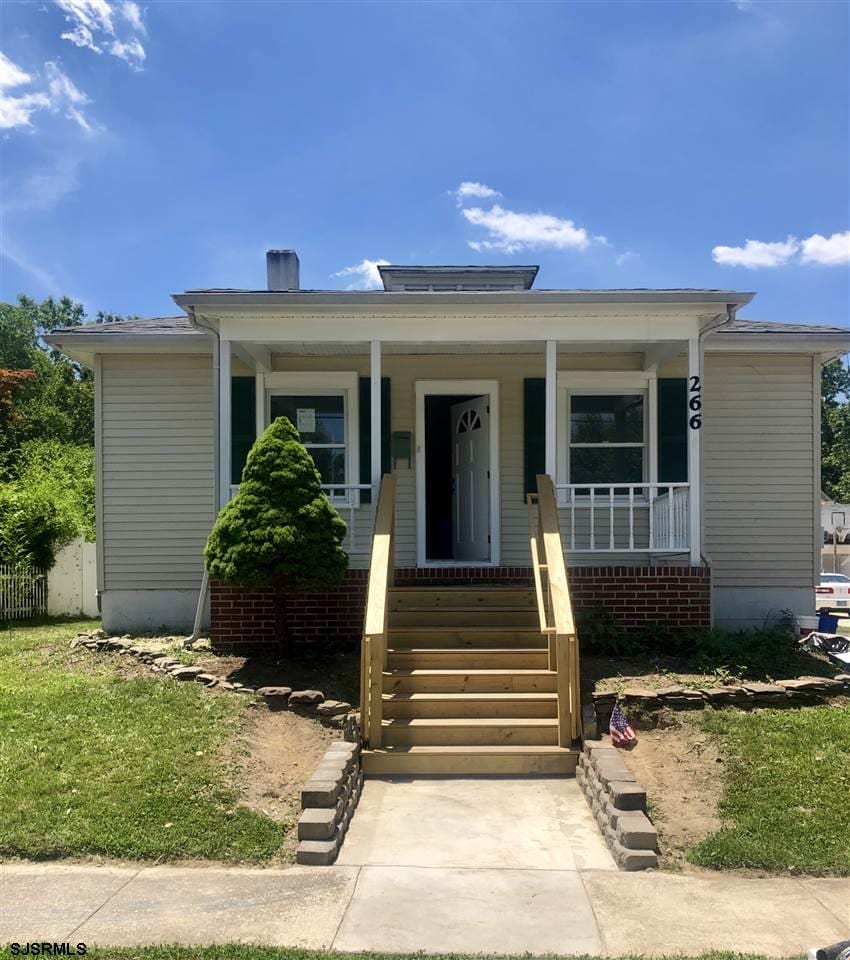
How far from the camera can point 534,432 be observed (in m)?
9.12

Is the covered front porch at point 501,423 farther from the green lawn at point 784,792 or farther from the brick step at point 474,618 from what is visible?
the green lawn at point 784,792

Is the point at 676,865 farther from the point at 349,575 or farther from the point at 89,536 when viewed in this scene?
the point at 89,536

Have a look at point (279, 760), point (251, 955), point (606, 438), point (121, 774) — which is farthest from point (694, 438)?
point (251, 955)

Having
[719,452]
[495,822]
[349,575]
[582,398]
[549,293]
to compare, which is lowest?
[495,822]

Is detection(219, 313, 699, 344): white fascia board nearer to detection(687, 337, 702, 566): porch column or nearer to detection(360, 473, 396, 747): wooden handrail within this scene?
detection(687, 337, 702, 566): porch column

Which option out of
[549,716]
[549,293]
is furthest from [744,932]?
[549,293]

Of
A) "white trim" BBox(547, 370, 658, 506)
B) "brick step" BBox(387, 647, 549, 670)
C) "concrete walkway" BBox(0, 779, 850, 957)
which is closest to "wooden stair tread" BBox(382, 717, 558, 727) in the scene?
"brick step" BBox(387, 647, 549, 670)

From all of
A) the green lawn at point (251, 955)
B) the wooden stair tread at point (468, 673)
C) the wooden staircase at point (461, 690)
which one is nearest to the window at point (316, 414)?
the wooden staircase at point (461, 690)

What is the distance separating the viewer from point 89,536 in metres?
13.2

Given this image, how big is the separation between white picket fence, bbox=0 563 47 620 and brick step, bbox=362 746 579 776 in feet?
28.7

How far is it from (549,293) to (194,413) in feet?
14.7

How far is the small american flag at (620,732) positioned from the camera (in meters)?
5.70

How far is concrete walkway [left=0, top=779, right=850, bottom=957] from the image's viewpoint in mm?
3355

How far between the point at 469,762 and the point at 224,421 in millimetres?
4140
